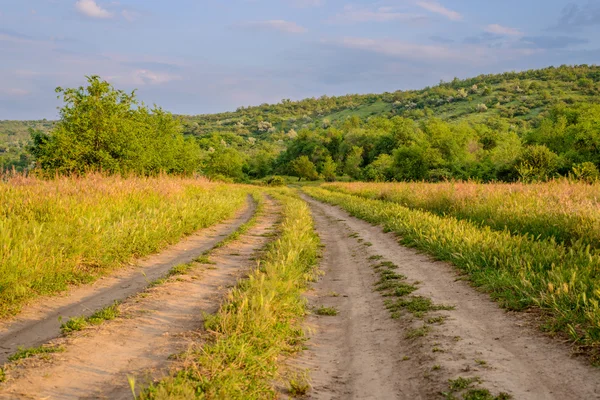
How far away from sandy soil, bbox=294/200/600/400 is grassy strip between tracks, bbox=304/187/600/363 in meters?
0.26

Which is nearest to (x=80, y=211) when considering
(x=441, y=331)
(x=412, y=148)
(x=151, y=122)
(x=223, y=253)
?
(x=223, y=253)

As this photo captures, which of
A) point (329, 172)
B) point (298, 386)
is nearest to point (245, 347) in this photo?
point (298, 386)

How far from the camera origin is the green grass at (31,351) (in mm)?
3832

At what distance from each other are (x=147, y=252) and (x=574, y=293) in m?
8.18

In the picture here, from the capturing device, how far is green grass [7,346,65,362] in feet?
12.6

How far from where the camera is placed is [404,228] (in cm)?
1238

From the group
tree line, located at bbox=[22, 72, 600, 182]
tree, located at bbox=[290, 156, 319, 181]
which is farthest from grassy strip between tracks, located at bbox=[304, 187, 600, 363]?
tree, located at bbox=[290, 156, 319, 181]

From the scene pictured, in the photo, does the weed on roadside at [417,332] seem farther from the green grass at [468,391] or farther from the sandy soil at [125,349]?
the sandy soil at [125,349]

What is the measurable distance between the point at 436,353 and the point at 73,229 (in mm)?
6911

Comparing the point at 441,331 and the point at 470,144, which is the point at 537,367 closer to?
the point at 441,331

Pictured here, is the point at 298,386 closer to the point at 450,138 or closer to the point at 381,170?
the point at 450,138

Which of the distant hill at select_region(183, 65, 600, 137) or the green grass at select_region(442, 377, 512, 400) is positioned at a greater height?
the distant hill at select_region(183, 65, 600, 137)

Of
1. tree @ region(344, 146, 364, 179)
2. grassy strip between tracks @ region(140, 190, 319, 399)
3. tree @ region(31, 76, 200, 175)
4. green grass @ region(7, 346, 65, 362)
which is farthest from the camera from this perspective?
tree @ region(344, 146, 364, 179)

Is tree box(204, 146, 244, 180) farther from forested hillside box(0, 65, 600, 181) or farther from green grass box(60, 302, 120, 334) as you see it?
green grass box(60, 302, 120, 334)
